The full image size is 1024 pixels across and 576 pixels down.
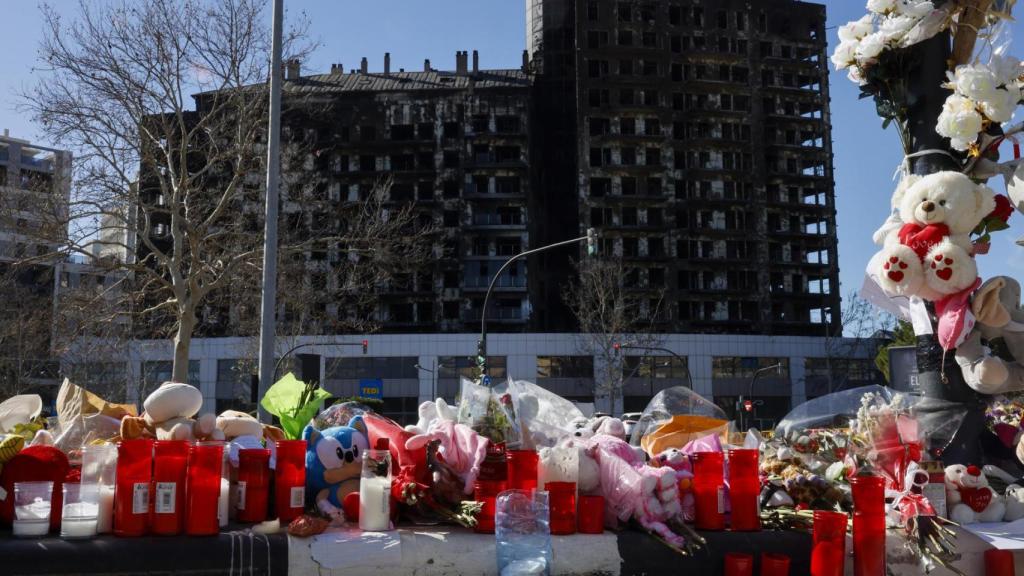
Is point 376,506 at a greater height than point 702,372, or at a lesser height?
greater

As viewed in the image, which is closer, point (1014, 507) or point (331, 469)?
point (331, 469)

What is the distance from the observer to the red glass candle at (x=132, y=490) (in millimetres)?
3576

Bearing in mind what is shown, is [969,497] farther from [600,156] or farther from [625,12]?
[625,12]

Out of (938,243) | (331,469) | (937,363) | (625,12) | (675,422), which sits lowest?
(331,469)

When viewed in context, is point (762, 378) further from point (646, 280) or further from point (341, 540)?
point (341, 540)

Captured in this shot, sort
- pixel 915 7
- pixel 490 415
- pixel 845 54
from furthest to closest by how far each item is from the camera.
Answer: pixel 845 54, pixel 915 7, pixel 490 415

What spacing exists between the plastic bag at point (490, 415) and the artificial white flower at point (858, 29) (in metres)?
3.32

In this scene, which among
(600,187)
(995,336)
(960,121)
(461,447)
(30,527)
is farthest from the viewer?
(600,187)

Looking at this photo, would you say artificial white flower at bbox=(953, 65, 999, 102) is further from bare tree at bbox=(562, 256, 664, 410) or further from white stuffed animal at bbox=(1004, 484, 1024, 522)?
bare tree at bbox=(562, 256, 664, 410)

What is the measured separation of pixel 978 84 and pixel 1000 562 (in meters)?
2.59

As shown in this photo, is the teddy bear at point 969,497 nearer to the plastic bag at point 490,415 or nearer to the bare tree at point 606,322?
the plastic bag at point 490,415

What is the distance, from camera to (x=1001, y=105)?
4836 millimetres

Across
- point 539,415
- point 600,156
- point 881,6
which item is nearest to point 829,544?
point 539,415

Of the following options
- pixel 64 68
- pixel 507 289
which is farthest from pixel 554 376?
pixel 64 68
